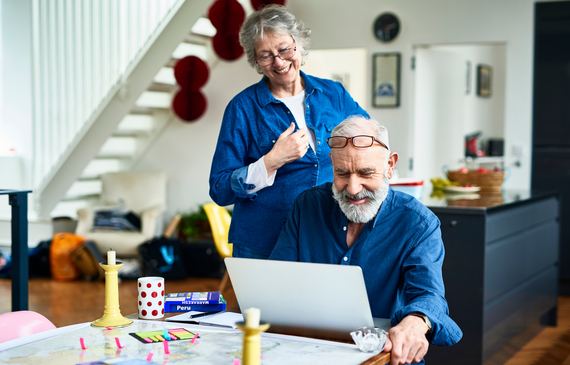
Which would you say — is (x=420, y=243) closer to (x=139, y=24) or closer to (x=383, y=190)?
(x=383, y=190)

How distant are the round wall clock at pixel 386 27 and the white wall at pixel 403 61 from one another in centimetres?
5

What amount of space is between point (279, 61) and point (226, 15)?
3697 millimetres

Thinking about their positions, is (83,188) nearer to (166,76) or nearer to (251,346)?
(166,76)

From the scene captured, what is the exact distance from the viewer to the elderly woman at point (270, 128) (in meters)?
1.91

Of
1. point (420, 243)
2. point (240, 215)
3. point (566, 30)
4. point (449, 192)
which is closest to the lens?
point (420, 243)

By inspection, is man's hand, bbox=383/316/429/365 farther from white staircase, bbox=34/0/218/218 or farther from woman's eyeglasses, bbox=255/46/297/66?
white staircase, bbox=34/0/218/218

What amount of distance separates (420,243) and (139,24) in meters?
4.32

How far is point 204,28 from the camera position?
593 centimetres

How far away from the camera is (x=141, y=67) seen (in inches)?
210

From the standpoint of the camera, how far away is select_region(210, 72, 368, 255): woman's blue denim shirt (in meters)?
1.99

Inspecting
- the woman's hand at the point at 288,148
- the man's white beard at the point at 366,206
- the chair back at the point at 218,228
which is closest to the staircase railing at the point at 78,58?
the chair back at the point at 218,228

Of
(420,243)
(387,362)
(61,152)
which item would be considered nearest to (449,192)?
(420,243)

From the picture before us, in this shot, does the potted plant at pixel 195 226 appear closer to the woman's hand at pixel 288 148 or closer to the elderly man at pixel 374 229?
the woman's hand at pixel 288 148

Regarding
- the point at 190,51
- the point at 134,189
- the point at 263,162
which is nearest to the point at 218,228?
the point at 263,162
